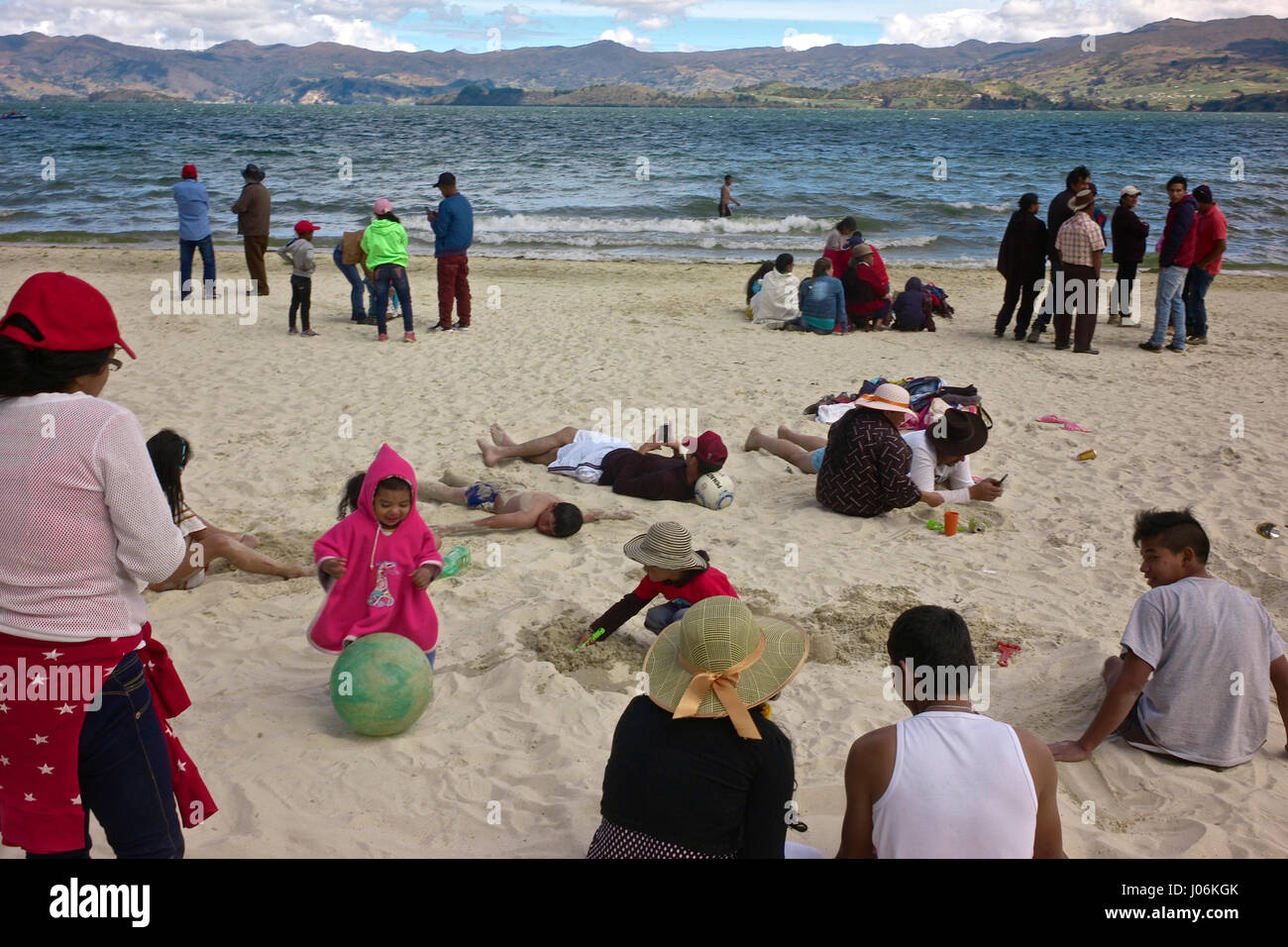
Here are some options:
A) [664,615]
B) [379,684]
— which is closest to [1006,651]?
[664,615]

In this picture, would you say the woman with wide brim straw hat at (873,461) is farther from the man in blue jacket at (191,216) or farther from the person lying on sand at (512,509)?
the man in blue jacket at (191,216)

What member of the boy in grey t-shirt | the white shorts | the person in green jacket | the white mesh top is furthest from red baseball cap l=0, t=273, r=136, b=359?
the person in green jacket

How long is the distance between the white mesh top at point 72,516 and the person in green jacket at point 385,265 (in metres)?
9.80

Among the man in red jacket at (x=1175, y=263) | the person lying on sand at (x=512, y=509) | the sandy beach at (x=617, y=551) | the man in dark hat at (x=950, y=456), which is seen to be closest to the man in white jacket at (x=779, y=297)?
the sandy beach at (x=617, y=551)

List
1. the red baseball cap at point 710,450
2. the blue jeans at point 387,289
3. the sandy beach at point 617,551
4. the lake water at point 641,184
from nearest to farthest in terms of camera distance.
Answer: the sandy beach at point 617,551
the red baseball cap at point 710,450
the blue jeans at point 387,289
the lake water at point 641,184

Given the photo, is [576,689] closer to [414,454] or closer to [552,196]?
[414,454]

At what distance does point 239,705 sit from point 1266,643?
4460 millimetres

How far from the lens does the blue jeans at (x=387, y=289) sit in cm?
1187

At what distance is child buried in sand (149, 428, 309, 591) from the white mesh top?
262 cm

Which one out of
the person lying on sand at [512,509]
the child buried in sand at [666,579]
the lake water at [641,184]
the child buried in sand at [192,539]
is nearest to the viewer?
the child buried in sand at [666,579]

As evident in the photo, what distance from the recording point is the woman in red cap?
2291 millimetres

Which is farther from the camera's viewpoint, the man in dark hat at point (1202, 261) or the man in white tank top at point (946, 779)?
the man in dark hat at point (1202, 261)

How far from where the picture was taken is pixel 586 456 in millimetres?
7820
